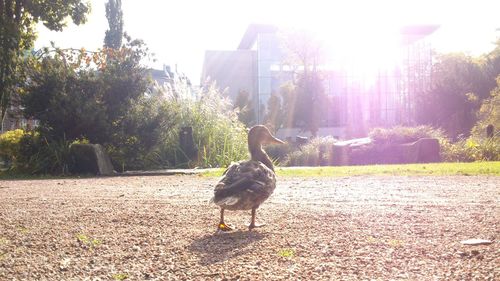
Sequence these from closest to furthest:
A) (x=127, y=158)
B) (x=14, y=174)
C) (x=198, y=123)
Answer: (x=14, y=174)
(x=127, y=158)
(x=198, y=123)

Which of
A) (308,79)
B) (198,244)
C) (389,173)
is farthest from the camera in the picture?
(308,79)

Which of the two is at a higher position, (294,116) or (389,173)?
(294,116)

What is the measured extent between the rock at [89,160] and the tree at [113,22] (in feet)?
93.3

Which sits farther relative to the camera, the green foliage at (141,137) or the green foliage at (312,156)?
the green foliage at (312,156)

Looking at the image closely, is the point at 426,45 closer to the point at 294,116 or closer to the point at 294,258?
the point at 294,116

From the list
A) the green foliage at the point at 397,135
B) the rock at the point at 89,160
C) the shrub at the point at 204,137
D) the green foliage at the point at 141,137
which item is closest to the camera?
the rock at the point at 89,160

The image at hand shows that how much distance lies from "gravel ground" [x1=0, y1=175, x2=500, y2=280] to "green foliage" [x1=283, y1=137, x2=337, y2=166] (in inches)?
421

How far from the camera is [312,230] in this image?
13.4 ft

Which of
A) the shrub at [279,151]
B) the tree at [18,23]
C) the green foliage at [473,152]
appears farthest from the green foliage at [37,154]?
the green foliage at [473,152]

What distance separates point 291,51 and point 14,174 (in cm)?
2943

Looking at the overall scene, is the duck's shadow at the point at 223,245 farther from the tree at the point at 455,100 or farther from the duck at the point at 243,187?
the tree at the point at 455,100

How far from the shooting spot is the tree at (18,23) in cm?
1304

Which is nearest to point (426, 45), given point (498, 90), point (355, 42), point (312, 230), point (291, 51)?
point (355, 42)

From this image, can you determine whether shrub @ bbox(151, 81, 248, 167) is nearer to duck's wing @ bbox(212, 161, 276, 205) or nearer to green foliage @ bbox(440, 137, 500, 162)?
green foliage @ bbox(440, 137, 500, 162)
